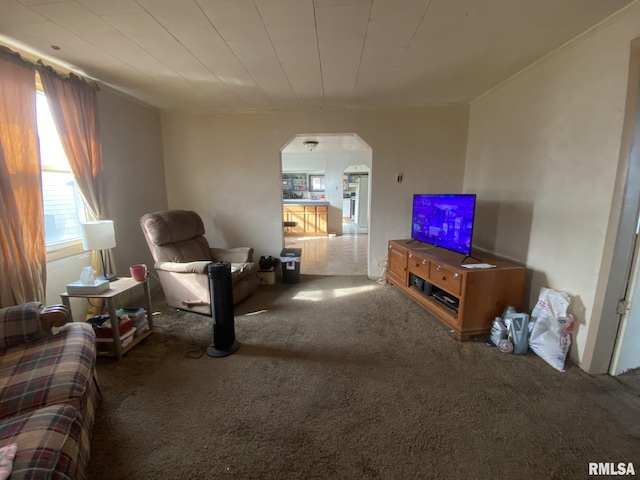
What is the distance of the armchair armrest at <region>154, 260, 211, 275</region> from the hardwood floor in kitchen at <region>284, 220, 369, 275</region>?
6.26ft

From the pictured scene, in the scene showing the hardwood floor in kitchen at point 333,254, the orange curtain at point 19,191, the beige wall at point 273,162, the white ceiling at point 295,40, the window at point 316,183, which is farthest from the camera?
the window at point 316,183

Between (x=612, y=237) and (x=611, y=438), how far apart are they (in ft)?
3.85

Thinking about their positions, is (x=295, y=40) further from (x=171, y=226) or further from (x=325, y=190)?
(x=325, y=190)

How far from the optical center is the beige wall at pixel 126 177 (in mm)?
2559

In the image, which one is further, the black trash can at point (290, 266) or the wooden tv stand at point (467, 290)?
the black trash can at point (290, 266)

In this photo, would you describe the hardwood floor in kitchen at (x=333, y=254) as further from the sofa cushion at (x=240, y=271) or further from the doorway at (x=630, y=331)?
the doorway at (x=630, y=331)

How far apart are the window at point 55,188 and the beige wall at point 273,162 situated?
4.52ft

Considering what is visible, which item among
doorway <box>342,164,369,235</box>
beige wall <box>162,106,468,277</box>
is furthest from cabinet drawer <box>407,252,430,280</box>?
doorway <box>342,164,369,235</box>

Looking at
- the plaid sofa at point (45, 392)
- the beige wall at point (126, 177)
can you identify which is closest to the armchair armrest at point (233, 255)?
the beige wall at point (126, 177)

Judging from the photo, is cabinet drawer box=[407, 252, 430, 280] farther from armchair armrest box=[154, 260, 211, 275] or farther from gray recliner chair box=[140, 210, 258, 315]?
armchair armrest box=[154, 260, 211, 275]

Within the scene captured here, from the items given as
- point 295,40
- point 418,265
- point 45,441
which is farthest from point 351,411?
point 295,40

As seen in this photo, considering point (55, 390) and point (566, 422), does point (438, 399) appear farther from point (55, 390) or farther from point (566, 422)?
point (55, 390)

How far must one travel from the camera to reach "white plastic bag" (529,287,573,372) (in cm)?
195

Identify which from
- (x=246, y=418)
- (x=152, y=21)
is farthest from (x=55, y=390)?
(x=152, y=21)
